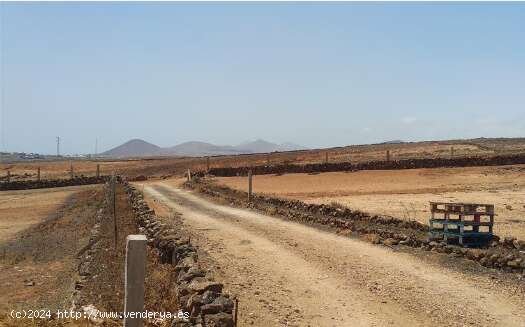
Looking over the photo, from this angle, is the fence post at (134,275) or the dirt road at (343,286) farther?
the dirt road at (343,286)

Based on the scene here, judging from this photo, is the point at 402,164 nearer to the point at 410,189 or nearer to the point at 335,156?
the point at 410,189

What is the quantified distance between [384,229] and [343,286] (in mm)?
5802

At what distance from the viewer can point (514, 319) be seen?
8.05 metres

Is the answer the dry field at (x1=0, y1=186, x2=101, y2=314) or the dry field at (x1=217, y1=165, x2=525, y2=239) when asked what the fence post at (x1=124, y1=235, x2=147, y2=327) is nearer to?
the dry field at (x1=0, y1=186, x2=101, y2=314)

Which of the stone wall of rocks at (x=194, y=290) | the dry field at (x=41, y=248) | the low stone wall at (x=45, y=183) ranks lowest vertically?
the dry field at (x=41, y=248)

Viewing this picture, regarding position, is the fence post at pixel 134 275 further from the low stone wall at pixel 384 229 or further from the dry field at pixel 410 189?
the dry field at pixel 410 189

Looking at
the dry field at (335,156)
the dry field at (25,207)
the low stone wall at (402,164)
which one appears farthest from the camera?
the dry field at (335,156)

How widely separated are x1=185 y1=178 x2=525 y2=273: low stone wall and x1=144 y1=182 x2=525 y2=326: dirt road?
A: 0.86m

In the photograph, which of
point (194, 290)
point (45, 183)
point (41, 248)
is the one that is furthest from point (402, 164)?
point (194, 290)

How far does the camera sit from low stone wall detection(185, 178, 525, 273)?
444 inches

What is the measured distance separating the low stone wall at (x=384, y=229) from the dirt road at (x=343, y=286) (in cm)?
86

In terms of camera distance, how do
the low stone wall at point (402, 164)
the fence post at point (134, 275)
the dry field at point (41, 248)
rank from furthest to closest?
the low stone wall at point (402, 164)
the dry field at point (41, 248)
the fence post at point (134, 275)

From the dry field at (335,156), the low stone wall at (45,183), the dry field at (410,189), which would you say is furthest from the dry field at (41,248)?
the dry field at (335,156)

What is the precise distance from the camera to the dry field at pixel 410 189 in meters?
20.8
